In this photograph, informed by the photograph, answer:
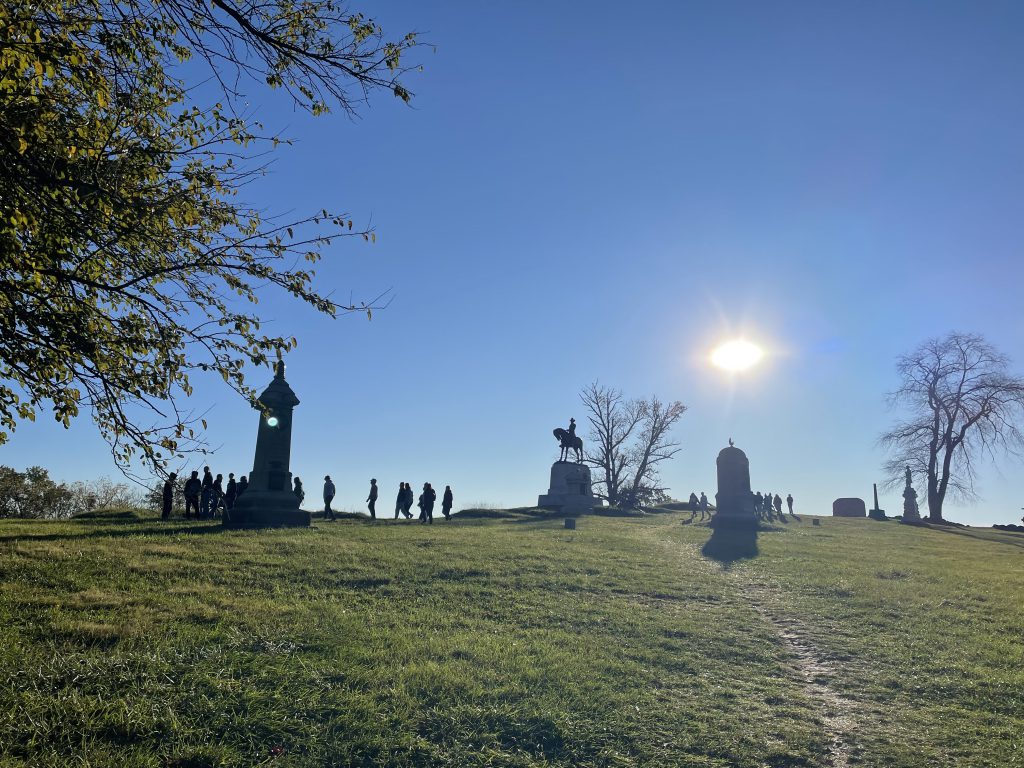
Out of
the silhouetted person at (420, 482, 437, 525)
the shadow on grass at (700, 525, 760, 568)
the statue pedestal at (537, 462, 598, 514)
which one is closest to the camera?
the shadow on grass at (700, 525, 760, 568)

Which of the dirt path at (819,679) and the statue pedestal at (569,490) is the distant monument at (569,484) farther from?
the dirt path at (819,679)

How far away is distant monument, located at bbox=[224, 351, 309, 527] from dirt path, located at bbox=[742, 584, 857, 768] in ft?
46.5

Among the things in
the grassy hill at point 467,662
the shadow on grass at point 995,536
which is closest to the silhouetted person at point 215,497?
the grassy hill at point 467,662

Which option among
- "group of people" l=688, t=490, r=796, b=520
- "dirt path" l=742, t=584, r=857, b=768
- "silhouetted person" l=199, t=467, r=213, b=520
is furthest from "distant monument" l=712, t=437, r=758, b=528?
"silhouetted person" l=199, t=467, r=213, b=520

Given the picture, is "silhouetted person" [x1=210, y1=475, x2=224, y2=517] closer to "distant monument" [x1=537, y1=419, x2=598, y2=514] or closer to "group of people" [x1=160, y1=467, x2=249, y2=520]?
"group of people" [x1=160, y1=467, x2=249, y2=520]

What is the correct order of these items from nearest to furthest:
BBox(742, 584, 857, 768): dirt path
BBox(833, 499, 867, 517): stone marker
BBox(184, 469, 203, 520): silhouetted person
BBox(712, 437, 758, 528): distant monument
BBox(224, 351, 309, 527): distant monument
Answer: BBox(742, 584, 857, 768): dirt path, BBox(224, 351, 309, 527): distant monument, BBox(184, 469, 203, 520): silhouetted person, BBox(712, 437, 758, 528): distant monument, BBox(833, 499, 867, 517): stone marker

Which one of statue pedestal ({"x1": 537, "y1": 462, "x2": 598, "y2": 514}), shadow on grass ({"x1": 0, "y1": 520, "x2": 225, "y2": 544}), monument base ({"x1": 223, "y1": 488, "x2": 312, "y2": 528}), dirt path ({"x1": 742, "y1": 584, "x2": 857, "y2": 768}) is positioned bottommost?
dirt path ({"x1": 742, "y1": 584, "x2": 857, "y2": 768})

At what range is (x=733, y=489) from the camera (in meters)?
30.5

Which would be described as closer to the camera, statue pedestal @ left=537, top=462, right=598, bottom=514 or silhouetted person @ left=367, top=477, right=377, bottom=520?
silhouetted person @ left=367, top=477, right=377, bottom=520

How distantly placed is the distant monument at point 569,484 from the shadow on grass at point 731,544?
453 inches

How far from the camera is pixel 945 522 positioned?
45000 millimetres

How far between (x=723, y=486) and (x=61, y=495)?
34791 millimetres

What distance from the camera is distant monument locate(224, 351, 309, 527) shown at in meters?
21.1

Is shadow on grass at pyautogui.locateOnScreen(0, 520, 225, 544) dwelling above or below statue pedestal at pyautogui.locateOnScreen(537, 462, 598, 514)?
below
